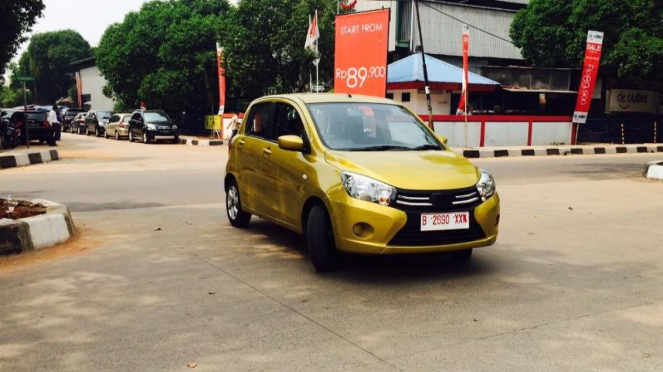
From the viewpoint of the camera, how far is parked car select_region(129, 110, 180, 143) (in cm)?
3016

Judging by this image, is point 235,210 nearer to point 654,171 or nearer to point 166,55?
point 654,171

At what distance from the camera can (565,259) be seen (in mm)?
6348

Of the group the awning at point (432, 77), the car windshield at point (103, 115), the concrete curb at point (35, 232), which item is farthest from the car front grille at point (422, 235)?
the car windshield at point (103, 115)

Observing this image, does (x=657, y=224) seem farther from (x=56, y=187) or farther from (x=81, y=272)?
(x=56, y=187)

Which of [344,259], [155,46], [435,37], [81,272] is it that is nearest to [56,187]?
[81,272]

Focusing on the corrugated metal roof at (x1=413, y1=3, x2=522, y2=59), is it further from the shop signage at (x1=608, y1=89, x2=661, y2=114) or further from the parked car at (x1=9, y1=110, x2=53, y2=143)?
the parked car at (x1=9, y1=110, x2=53, y2=143)

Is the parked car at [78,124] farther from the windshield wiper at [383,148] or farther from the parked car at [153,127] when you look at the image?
the windshield wiper at [383,148]

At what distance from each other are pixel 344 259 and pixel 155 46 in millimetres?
33906

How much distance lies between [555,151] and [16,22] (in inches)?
813

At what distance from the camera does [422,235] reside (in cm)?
523

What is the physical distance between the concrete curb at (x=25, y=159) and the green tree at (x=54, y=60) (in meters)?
71.8

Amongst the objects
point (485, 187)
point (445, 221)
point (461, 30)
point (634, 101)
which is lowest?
point (445, 221)

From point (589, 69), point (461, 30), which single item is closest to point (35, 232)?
point (589, 69)

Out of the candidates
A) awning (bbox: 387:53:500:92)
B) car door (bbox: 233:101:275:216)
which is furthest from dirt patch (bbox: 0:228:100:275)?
awning (bbox: 387:53:500:92)
